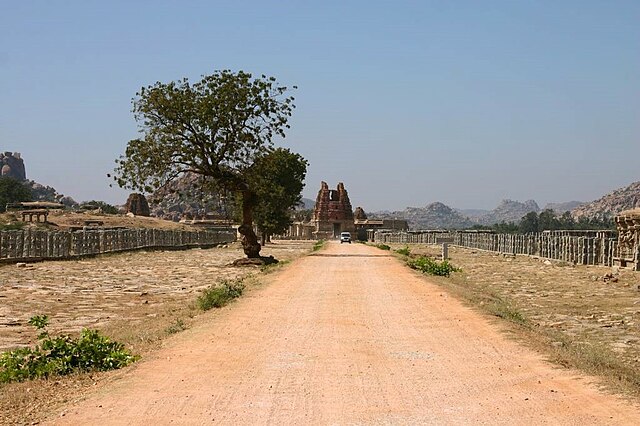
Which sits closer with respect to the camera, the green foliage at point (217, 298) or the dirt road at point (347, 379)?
the dirt road at point (347, 379)

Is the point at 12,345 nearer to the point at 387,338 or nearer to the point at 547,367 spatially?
the point at 387,338

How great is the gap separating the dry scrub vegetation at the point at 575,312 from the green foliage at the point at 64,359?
5.60m

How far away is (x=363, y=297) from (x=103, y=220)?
63.7 metres

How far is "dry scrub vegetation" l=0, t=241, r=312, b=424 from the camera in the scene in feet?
26.6

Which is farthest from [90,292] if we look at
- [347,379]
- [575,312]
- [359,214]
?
[359,214]

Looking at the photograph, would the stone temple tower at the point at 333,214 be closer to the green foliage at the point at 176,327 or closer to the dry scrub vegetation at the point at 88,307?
the dry scrub vegetation at the point at 88,307

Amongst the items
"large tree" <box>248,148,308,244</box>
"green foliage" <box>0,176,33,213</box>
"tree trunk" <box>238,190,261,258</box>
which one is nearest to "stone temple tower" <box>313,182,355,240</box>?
"large tree" <box>248,148,308,244</box>

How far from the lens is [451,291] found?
19.8 meters

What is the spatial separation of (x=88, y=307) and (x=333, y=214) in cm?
10324

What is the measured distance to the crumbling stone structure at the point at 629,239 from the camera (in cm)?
3102

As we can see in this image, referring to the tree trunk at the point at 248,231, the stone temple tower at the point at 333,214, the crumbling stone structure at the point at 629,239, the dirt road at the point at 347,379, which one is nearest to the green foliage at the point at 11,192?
the stone temple tower at the point at 333,214

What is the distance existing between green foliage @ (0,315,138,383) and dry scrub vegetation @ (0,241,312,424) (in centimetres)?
32

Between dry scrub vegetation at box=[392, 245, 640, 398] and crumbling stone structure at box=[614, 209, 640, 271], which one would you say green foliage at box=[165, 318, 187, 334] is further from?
crumbling stone structure at box=[614, 209, 640, 271]

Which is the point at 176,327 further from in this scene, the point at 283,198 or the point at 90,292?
the point at 283,198
